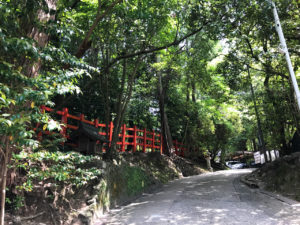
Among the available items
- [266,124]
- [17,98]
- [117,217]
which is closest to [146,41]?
[117,217]

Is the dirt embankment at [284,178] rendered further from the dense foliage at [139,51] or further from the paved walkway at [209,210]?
the dense foliage at [139,51]

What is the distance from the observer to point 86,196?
267 inches

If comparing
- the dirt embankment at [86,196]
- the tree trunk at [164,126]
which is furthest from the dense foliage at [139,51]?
the dirt embankment at [86,196]

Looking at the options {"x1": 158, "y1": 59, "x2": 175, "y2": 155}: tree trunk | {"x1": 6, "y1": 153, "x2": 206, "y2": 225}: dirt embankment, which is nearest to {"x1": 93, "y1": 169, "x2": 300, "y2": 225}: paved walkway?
{"x1": 6, "y1": 153, "x2": 206, "y2": 225}: dirt embankment

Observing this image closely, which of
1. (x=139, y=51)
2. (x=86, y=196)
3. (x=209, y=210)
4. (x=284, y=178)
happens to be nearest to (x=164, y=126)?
(x=139, y=51)

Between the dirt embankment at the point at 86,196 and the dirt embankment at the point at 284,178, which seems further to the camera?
A: the dirt embankment at the point at 284,178

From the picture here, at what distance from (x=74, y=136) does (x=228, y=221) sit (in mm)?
5560

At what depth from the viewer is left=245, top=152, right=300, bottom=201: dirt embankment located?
827cm

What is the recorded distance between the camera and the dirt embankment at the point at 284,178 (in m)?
8.27

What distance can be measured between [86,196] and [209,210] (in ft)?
11.8

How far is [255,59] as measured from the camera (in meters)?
11.8

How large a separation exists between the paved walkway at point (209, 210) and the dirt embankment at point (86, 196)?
1.54 ft

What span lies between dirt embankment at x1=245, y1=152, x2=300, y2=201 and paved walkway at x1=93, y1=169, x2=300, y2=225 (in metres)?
0.71

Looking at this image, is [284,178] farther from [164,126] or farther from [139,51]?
[164,126]
